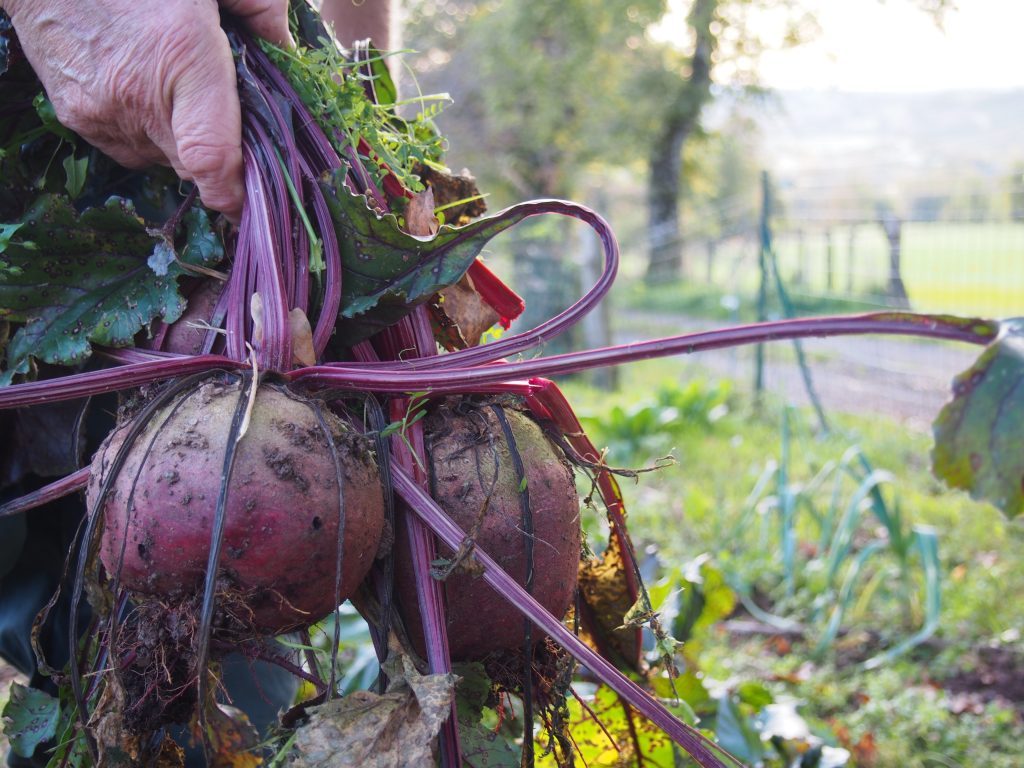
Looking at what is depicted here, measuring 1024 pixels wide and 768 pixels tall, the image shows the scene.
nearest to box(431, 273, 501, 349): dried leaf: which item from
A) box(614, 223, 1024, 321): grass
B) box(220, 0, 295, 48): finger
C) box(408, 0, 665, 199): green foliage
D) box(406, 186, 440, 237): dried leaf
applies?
box(406, 186, 440, 237): dried leaf

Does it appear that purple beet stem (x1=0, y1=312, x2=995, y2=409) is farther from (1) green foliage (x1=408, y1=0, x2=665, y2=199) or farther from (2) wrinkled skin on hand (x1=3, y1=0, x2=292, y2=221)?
(1) green foliage (x1=408, y1=0, x2=665, y2=199)

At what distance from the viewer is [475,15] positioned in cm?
2244

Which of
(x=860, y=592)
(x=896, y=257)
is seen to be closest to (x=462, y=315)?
(x=860, y=592)

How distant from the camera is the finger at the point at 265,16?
1.25m

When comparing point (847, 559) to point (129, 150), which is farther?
point (847, 559)

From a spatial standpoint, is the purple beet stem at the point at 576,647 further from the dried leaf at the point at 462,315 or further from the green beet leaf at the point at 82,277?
the green beet leaf at the point at 82,277

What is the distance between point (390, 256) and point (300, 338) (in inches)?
A: 6.8

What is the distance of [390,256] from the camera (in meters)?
1.14

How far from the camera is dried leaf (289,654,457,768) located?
93 centimetres

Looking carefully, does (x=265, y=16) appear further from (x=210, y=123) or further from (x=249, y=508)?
(x=249, y=508)

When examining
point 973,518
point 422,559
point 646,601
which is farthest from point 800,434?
point 422,559

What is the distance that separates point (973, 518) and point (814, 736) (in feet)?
9.47

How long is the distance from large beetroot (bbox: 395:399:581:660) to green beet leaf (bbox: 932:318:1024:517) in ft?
1.64

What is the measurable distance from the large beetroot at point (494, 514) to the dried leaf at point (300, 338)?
189 mm
